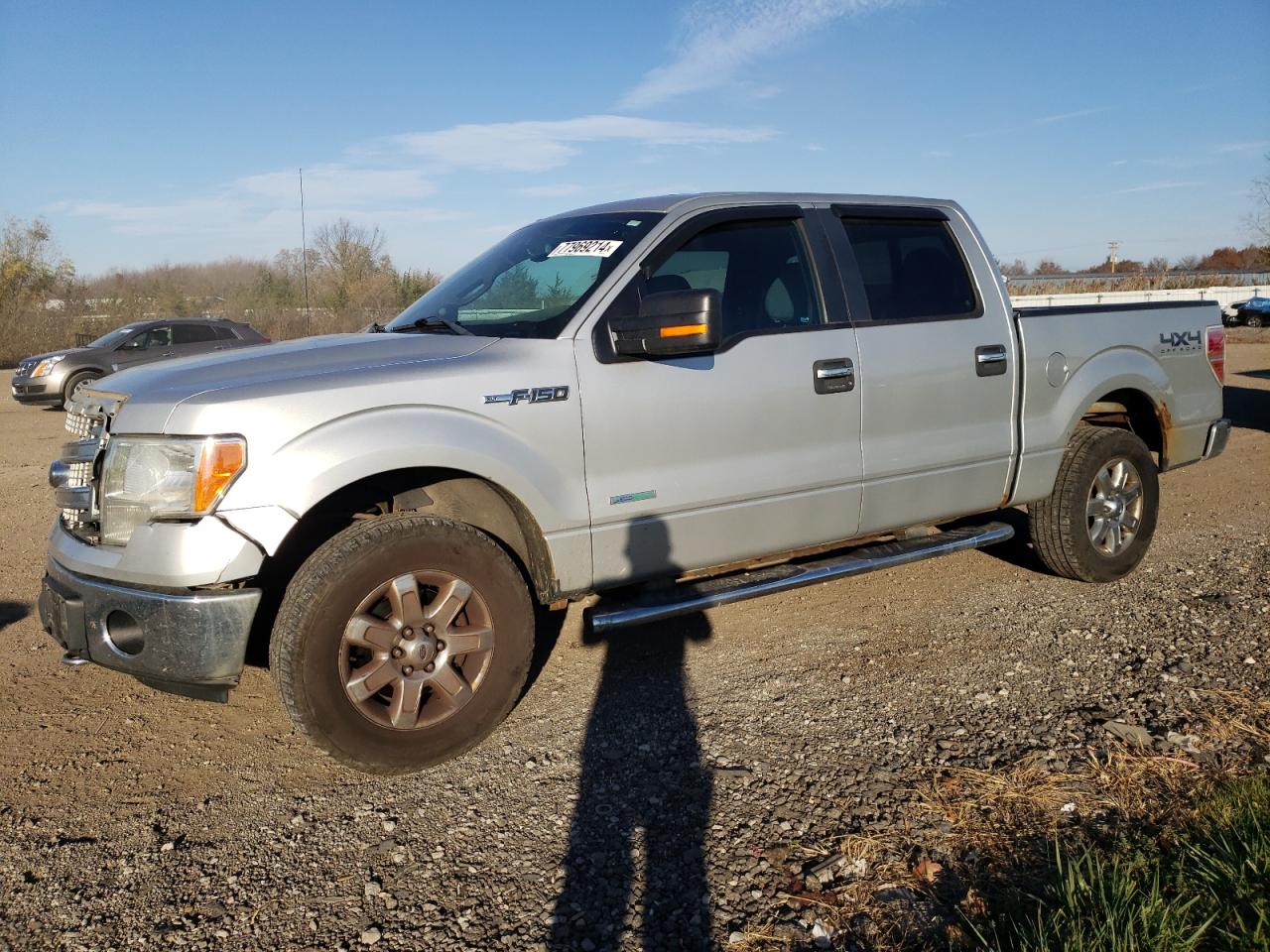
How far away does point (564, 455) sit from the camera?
3693 mm

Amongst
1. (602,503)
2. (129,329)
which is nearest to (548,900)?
(602,503)

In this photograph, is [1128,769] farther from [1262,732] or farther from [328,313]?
[328,313]

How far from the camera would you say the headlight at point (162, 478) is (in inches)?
124

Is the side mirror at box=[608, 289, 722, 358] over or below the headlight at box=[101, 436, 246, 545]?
over

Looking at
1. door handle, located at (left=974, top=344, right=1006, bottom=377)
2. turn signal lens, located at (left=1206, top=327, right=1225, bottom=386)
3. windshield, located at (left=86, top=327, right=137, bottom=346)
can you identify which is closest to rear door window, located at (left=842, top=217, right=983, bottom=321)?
door handle, located at (left=974, top=344, right=1006, bottom=377)

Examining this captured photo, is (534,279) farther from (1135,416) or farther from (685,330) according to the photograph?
(1135,416)

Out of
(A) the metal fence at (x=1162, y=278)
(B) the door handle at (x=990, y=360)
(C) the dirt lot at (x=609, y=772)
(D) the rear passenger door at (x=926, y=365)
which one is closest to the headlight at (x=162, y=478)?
(C) the dirt lot at (x=609, y=772)

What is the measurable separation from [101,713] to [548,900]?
2428 millimetres

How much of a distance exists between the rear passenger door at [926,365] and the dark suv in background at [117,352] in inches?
524

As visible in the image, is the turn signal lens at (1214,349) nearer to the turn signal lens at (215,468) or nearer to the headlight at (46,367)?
the turn signal lens at (215,468)

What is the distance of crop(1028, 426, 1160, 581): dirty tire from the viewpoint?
523 centimetres

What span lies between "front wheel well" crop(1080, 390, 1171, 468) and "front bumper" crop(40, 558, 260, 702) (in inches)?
177

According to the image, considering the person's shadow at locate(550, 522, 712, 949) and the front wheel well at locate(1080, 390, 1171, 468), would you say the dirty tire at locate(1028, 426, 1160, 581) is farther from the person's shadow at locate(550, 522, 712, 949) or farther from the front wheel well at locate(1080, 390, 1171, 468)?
the person's shadow at locate(550, 522, 712, 949)

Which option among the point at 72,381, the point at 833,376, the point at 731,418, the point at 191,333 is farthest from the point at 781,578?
the point at 191,333
